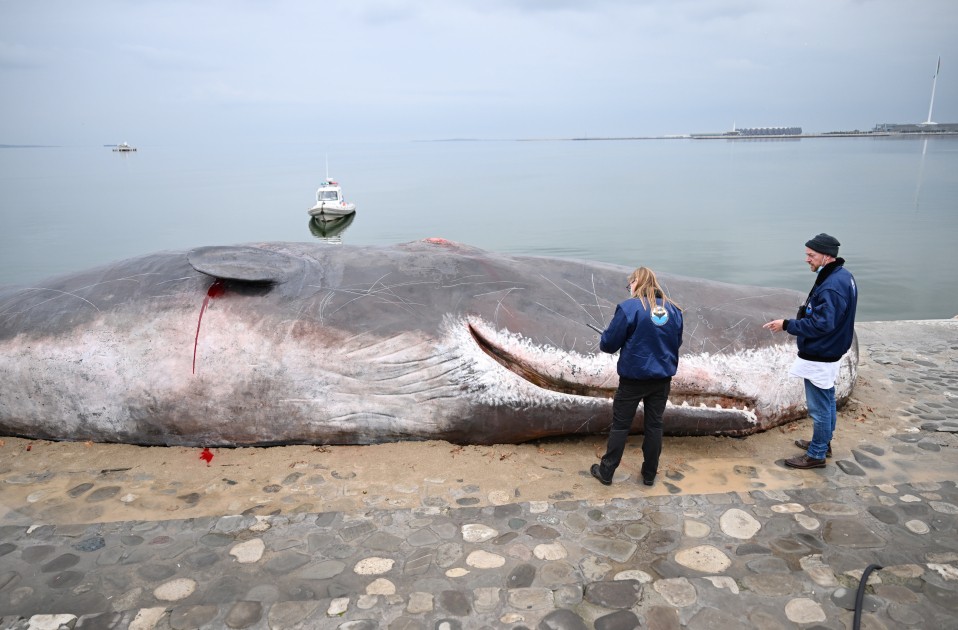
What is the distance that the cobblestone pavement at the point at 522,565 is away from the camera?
122 inches

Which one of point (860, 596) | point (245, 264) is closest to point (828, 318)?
point (860, 596)

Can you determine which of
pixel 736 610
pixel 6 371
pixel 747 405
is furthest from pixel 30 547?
pixel 747 405

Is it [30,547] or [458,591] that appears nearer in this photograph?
[458,591]

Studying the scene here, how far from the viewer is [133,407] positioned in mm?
5020

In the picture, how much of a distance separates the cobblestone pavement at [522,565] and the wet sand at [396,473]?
0.51 feet

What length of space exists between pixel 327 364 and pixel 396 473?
1.06 meters

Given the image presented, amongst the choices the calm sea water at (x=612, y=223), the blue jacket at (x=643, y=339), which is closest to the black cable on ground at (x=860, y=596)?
the blue jacket at (x=643, y=339)

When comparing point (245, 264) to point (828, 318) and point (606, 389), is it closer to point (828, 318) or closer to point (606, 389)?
point (606, 389)

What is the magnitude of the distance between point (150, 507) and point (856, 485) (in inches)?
196

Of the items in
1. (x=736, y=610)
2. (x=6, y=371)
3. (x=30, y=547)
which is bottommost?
(x=30, y=547)

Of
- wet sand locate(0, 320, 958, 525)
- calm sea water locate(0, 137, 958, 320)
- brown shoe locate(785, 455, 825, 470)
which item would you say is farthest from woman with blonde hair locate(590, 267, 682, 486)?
calm sea water locate(0, 137, 958, 320)

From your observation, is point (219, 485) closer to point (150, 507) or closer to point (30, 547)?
point (150, 507)

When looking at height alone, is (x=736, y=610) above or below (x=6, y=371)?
below

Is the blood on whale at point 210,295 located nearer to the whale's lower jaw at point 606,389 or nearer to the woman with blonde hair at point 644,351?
the whale's lower jaw at point 606,389
